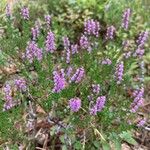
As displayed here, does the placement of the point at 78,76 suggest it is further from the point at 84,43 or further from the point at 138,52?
the point at 138,52

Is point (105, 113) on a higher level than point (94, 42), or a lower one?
lower

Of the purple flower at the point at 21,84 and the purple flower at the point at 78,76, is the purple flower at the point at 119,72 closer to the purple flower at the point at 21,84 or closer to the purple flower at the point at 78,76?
the purple flower at the point at 78,76

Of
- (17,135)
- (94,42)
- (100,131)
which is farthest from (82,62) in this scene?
(17,135)

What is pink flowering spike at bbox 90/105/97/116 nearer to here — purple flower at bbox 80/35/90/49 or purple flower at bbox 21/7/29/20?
purple flower at bbox 80/35/90/49

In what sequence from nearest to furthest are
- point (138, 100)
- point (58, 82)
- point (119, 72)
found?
point (58, 82), point (138, 100), point (119, 72)

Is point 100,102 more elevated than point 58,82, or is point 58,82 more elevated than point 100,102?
point 58,82

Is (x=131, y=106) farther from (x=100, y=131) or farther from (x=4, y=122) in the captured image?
(x=4, y=122)

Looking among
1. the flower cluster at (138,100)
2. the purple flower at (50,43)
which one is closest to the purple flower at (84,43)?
the purple flower at (50,43)

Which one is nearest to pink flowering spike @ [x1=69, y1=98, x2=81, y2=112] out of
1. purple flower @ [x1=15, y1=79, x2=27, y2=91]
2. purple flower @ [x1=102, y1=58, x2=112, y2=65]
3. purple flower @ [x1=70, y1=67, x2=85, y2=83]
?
purple flower @ [x1=70, y1=67, x2=85, y2=83]

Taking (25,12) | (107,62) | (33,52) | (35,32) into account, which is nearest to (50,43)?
(33,52)

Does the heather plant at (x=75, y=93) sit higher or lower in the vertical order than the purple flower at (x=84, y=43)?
lower

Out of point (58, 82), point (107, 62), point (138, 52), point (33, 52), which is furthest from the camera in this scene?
point (138, 52)
